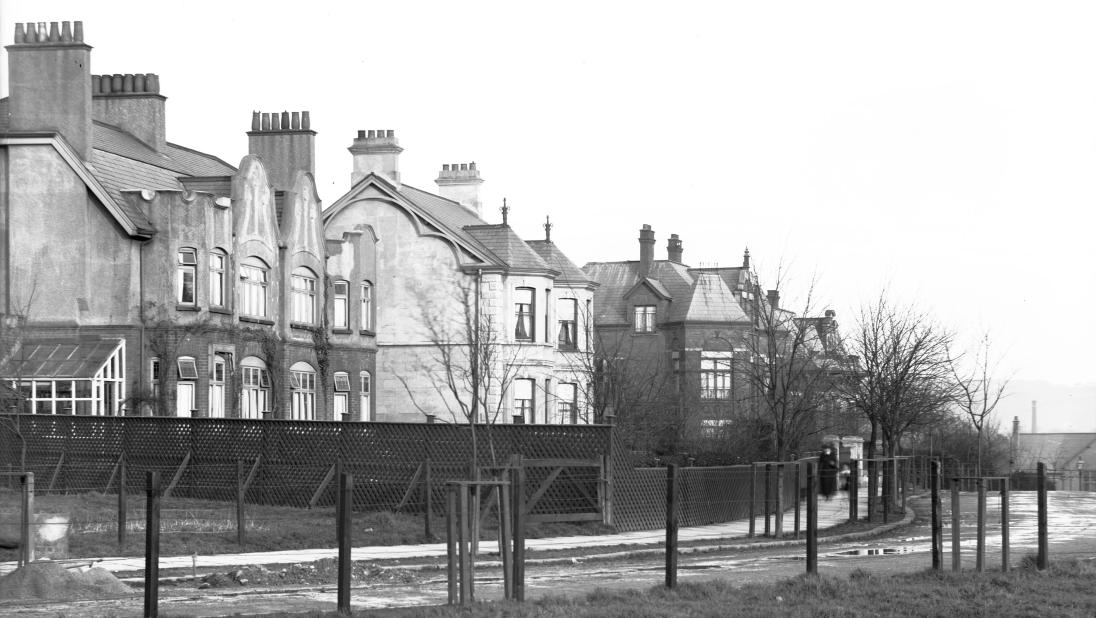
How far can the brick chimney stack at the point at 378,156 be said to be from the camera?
56531mm

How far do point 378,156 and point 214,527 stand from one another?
1374 inches

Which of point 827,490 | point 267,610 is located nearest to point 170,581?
point 267,610

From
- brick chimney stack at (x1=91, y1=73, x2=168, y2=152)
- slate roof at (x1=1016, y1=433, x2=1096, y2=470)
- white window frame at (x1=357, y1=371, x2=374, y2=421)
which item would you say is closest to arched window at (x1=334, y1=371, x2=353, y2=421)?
white window frame at (x1=357, y1=371, x2=374, y2=421)

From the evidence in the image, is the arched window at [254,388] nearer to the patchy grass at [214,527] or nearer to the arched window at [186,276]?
the arched window at [186,276]

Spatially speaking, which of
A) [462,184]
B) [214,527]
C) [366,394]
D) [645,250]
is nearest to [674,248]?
[645,250]

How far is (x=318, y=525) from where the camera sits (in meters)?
24.0

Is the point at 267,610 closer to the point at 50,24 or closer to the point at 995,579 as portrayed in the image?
the point at 995,579

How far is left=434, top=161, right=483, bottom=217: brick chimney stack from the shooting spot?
63.4 meters

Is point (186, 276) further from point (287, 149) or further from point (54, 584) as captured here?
point (54, 584)

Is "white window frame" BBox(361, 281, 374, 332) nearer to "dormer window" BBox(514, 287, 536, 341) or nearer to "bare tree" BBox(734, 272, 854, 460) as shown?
"dormer window" BBox(514, 287, 536, 341)

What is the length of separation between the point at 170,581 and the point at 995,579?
30.6 ft

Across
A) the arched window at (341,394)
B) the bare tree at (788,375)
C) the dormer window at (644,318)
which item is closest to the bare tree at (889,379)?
the bare tree at (788,375)

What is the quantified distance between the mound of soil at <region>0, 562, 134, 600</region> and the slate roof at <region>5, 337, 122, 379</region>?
2348cm

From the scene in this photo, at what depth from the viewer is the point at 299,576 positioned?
54.9ft
